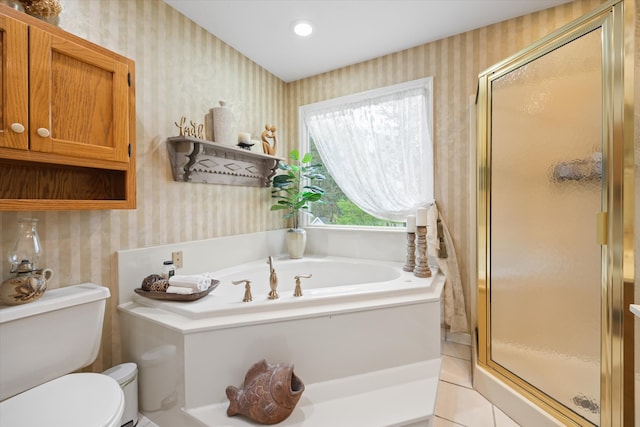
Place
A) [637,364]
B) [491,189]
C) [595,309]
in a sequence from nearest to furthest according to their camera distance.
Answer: [637,364], [595,309], [491,189]

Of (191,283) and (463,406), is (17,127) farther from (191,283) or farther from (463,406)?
(463,406)

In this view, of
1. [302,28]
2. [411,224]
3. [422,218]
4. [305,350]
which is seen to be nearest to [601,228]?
[422,218]

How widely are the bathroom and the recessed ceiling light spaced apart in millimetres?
617

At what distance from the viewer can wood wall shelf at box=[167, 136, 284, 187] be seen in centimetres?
185

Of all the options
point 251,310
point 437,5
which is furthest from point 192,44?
point 251,310

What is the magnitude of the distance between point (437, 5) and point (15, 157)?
8.13 feet

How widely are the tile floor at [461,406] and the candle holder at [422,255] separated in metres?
0.64

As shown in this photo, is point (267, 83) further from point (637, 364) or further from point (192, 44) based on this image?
point (637, 364)

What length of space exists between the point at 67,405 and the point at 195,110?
5.91 feet

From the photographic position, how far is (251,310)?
1.41m

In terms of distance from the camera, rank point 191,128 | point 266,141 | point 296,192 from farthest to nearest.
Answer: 1. point 296,192
2. point 266,141
3. point 191,128

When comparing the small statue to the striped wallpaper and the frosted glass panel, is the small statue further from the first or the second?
the frosted glass panel

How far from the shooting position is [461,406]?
148cm

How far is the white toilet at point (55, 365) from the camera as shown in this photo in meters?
0.88
